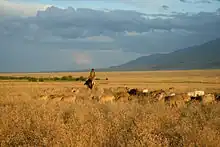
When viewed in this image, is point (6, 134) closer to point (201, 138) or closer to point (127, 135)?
point (127, 135)

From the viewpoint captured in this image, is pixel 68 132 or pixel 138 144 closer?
pixel 138 144

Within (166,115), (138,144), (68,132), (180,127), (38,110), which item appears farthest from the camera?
(38,110)

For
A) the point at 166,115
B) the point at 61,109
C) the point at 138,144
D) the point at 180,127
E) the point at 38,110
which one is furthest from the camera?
the point at 61,109

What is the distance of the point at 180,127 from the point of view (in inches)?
420

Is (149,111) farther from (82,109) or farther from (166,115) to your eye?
(82,109)

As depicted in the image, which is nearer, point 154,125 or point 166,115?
point 154,125

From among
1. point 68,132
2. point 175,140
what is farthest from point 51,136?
point 175,140

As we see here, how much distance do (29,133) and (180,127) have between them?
3819mm

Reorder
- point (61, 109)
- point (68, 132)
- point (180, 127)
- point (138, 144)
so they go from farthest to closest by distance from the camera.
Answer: point (61, 109) → point (180, 127) → point (68, 132) → point (138, 144)

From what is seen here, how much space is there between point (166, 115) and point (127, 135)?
8.83 feet

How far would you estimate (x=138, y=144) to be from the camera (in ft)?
29.1

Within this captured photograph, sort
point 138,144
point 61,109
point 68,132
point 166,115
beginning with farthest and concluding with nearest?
point 61,109 < point 166,115 < point 68,132 < point 138,144

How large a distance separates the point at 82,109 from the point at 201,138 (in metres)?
5.71

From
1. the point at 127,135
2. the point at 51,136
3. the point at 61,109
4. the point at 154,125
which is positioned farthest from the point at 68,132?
the point at 61,109
